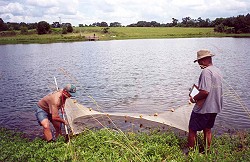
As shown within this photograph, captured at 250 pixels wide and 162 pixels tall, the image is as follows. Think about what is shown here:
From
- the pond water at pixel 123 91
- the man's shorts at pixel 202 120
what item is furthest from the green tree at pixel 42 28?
the man's shorts at pixel 202 120

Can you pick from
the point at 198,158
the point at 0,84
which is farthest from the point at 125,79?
the point at 198,158

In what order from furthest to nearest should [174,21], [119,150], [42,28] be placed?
[174,21] → [42,28] → [119,150]

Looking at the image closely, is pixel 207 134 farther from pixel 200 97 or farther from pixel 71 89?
pixel 71 89

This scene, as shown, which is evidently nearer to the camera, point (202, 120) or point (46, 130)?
point (202, 120)

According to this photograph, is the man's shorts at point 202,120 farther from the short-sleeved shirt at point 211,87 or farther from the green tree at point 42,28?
the green tree at point 42,28

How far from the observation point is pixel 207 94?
5.83m

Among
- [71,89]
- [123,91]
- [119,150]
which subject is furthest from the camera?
[123,91]

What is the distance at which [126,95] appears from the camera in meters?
15.1

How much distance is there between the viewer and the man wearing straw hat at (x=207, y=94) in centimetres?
581

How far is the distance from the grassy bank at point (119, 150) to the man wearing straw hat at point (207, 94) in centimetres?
65

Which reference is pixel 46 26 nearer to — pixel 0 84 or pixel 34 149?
pixel 0 84

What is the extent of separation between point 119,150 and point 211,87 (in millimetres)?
2421

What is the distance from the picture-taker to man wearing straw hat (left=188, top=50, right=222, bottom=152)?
581 cm

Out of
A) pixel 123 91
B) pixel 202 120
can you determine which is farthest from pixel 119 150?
pixel 123 91
